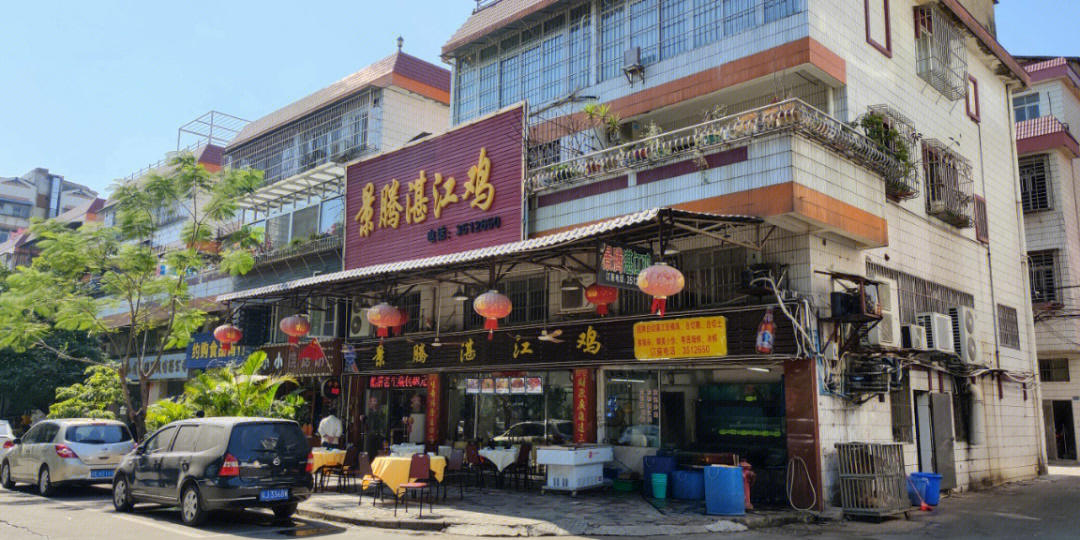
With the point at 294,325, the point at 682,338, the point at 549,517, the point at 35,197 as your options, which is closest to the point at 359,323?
the point at 294,325

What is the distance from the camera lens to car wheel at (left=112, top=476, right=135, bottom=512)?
13648 mm

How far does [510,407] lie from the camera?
18484mm

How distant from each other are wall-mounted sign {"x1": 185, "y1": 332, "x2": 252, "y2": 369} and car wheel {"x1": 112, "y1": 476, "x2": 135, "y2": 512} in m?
12.4

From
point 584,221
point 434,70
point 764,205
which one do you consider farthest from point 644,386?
point 434,70

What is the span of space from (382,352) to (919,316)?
44.1ft

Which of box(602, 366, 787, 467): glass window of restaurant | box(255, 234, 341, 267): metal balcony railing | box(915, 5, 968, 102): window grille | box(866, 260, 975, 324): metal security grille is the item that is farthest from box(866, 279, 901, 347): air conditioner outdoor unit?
box(255, 234, 341, 267): metal balcony railing

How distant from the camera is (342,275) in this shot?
1794 centimetres

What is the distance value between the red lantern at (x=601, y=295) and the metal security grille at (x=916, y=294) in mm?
5222

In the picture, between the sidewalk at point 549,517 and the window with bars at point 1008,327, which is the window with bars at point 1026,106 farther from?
the sidewalk at point 549,517

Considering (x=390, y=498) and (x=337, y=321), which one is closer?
(x=390, y=498)

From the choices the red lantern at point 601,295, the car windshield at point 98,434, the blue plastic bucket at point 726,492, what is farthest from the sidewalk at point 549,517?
the car windshield at point 98,434

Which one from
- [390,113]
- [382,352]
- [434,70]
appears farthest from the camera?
[434,70]

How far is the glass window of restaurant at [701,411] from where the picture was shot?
14.2m

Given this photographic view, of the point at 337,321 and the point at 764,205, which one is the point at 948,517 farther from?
the point at 337,321
